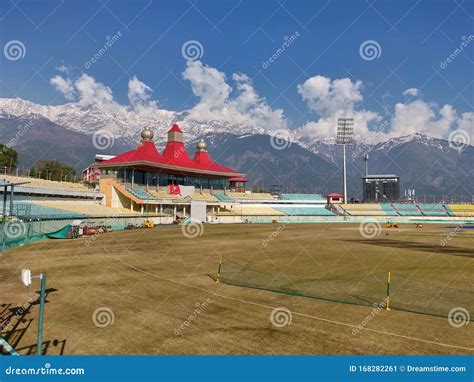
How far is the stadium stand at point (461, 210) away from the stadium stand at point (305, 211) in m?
38.2

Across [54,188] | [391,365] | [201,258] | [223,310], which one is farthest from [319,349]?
[54,188]

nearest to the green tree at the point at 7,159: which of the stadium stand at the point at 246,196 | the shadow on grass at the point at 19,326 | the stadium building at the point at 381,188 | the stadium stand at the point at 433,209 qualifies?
the stadium stand at the point at 246,196

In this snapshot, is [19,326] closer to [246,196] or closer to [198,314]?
A: [198,314]

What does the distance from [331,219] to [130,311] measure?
8670 cm

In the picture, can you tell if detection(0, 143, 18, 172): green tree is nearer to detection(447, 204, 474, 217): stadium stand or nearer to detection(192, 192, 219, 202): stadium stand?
detection(192, 192, 219, 202): stadium stand

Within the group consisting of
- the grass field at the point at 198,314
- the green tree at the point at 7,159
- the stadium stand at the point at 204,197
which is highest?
the green tree at the point at 7,159

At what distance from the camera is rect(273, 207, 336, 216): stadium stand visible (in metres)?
101

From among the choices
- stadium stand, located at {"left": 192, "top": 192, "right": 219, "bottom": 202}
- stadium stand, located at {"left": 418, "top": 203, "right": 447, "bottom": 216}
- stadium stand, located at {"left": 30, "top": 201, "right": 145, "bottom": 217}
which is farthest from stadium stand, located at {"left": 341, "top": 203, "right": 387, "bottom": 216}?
stadium stand, located at {"left": 30, "top": 201, "right": 145, "bottom": 217}

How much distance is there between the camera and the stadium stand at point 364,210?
4035 inches

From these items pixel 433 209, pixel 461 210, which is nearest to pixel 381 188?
pixel 433 209

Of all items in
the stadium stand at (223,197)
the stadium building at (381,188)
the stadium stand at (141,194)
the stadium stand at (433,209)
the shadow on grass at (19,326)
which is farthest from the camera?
the stadium building at (381,188)

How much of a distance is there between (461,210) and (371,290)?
111 meters

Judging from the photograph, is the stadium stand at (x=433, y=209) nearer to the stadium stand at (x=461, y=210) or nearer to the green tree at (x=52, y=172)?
the stadium stand at (x=461, y=210)

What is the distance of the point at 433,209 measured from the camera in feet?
359
